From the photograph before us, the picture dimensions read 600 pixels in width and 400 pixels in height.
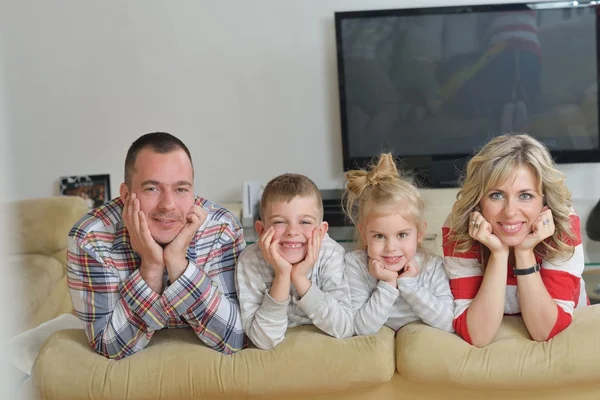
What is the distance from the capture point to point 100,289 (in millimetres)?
1504

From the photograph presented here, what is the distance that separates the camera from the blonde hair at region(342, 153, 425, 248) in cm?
157

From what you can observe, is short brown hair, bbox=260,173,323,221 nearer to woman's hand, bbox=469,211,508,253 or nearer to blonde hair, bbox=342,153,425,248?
blonde hair, bbox=342,153,425,248

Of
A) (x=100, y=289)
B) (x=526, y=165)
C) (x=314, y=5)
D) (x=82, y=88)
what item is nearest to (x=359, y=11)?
(x=314, y=5)

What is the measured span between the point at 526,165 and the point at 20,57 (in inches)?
131

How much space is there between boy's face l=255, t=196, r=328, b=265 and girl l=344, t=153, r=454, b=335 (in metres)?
0.12

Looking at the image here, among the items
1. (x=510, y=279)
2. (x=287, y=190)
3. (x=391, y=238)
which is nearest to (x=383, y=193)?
(x=391, y=238)

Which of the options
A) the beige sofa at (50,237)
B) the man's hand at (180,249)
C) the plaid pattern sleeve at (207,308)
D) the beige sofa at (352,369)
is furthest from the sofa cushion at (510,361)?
the beige sofa at (50,237)

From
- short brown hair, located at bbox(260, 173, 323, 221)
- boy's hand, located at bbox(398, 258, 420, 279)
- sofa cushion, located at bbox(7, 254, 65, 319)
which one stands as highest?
short brown hair, located at bbox(260, 173, 323, 221)

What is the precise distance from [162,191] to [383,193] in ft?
1.64

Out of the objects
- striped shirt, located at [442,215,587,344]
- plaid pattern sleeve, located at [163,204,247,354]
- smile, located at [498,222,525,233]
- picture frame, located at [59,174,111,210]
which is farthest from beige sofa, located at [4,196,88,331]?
smile, located at [498,222,525,233]

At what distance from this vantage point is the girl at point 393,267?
1.50 metres

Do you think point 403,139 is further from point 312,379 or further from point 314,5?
point 312,379

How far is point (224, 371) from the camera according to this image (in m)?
1.44

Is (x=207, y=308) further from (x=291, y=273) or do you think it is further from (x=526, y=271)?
(x=526, y=271)
